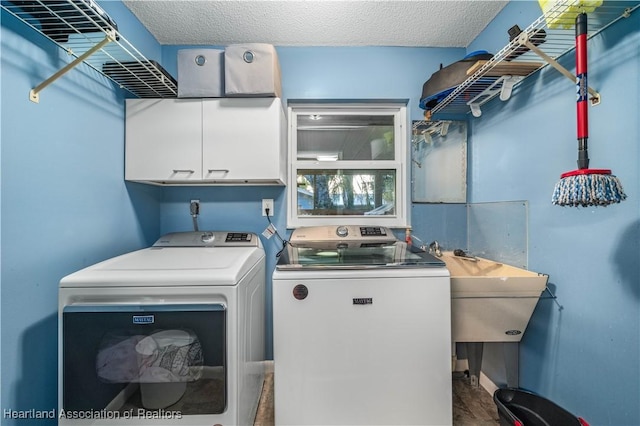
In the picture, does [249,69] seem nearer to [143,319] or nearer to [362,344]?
[143,319]

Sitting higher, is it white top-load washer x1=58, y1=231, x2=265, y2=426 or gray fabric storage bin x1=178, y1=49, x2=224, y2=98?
gray fabric storage bin x1=178, y1=49, x2=224, y2=98

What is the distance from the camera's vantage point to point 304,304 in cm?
121

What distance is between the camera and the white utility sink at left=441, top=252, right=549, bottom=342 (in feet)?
4.18

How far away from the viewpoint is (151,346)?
3.40ft

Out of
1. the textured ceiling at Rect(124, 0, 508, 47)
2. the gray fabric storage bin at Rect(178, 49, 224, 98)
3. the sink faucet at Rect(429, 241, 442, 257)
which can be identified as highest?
the textured ceiling at Rect(124, 0, 508, 47)

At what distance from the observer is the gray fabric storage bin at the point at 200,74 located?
59.5 inches

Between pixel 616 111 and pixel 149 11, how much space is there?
2.53 meters

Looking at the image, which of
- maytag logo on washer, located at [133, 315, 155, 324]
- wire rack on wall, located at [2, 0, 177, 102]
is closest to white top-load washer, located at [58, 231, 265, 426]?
maytag logo on washer, located at [133, 315, 155, 324]

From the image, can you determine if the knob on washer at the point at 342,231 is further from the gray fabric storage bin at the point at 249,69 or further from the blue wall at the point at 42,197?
the blue wall at the point at 42,197

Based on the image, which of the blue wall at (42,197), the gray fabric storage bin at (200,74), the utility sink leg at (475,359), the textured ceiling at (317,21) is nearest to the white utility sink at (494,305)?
the utility sink leg at (475,359)

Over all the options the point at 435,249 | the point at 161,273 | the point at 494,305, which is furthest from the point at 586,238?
the point at 161,273

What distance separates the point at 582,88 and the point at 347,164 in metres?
1.33

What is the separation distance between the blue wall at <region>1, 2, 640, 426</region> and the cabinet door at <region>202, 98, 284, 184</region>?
21.5 inches

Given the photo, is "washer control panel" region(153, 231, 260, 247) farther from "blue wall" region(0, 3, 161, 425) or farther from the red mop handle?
the red mop handle
